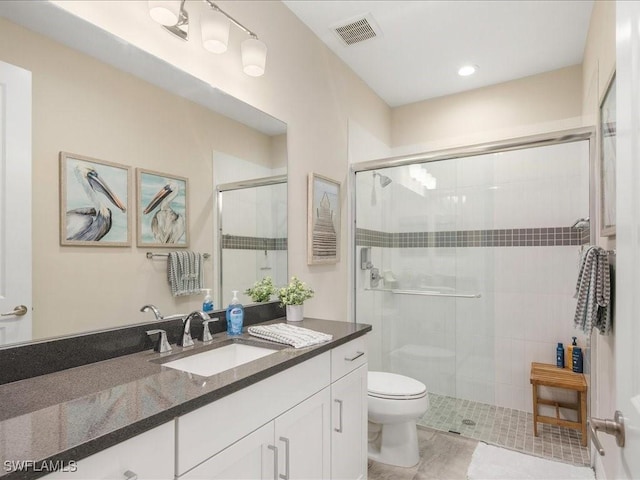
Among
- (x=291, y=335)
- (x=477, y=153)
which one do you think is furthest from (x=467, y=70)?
(x=291, y=335)

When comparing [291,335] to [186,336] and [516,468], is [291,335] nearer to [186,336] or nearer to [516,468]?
[186,336]

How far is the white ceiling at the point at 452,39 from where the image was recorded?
2332 mm

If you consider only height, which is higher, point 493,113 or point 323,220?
point 493,113

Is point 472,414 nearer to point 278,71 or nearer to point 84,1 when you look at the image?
point 278,71

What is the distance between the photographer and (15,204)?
1159mm

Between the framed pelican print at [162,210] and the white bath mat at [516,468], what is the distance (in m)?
2.03

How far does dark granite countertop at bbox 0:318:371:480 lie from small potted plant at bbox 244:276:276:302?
65 cm

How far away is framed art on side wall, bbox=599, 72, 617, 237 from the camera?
1642 mm

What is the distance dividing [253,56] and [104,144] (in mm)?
844

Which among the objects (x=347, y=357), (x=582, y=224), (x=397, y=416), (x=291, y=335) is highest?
(x=582, y=224)

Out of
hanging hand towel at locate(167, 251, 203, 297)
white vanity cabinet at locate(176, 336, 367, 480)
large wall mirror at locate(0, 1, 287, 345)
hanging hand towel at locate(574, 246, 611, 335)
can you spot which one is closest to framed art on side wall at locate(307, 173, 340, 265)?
large wall mirror at locate(0, 1, 287, 345)

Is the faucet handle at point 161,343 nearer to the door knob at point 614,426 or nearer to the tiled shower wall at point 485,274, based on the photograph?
the door knob at point 614,426

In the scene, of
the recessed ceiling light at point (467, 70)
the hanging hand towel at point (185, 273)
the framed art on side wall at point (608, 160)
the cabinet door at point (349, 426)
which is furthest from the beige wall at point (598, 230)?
the hanging hand towel at point (185, 273)

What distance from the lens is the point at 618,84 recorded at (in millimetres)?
812
